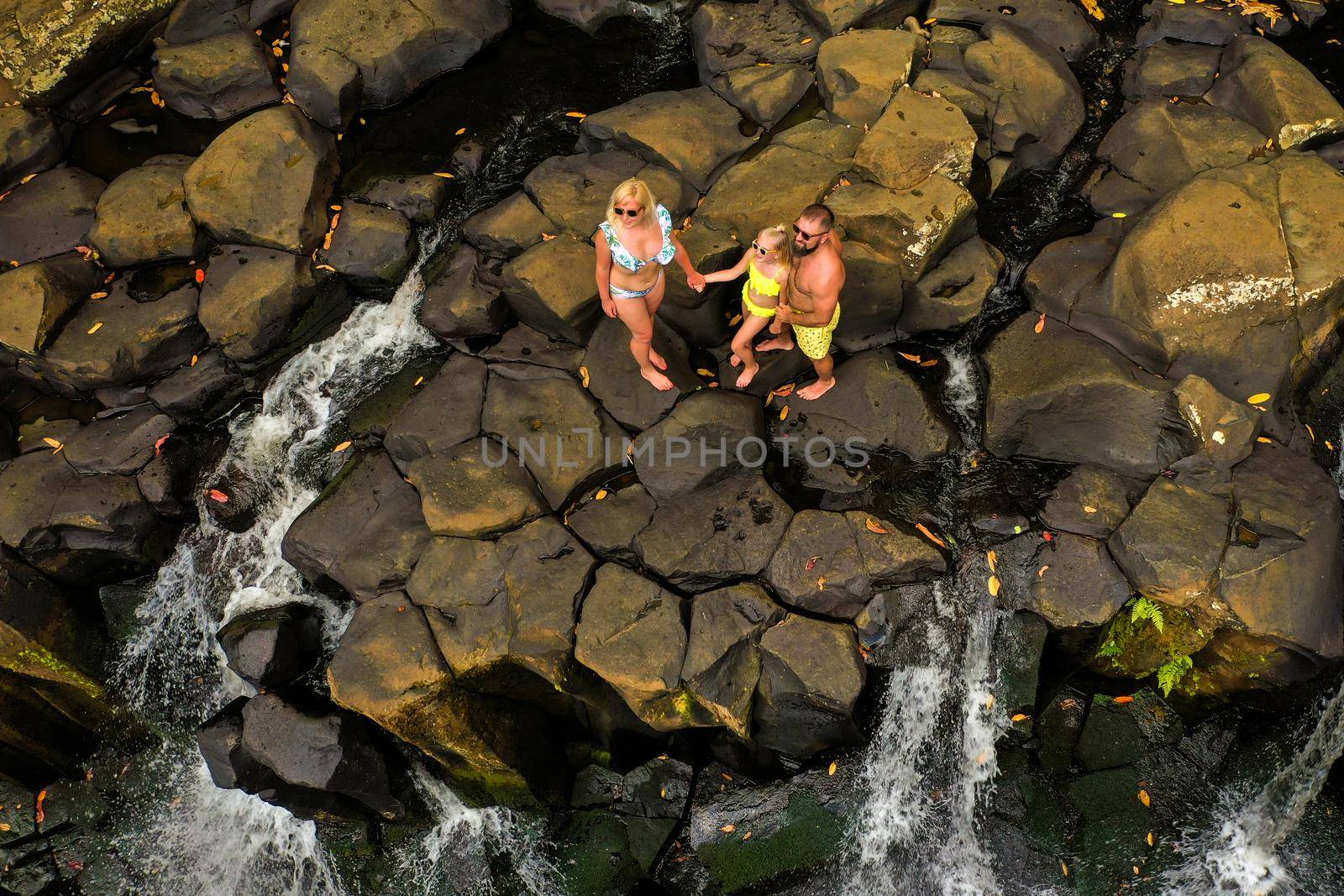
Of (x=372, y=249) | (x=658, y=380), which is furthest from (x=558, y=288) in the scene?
(x=372, y=249)

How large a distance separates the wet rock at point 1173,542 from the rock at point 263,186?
788cm

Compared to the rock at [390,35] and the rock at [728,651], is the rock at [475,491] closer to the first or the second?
the rock at [728,651]

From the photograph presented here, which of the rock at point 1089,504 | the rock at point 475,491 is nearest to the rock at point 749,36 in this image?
the rock at point 475,491

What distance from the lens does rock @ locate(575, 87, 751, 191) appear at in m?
8.16

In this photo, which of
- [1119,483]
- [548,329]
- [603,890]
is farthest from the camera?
[548,329]

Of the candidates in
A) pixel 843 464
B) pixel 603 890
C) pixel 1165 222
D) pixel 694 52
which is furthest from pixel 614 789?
pixel 694 52

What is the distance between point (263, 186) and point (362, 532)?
12.4 feet

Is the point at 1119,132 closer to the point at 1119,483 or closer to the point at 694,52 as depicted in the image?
the point at 1119,483

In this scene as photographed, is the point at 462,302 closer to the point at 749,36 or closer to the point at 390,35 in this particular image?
the point at 390,35

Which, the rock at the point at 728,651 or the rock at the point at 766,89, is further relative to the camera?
the rock at the point at 766,89

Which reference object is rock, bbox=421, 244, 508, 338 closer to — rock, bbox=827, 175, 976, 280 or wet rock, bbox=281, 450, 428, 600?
wet rock, bbox=281, 450, 428, 600

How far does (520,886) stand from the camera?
742 cm

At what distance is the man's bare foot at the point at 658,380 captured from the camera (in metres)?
7.24

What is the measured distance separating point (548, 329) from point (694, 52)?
386cm
